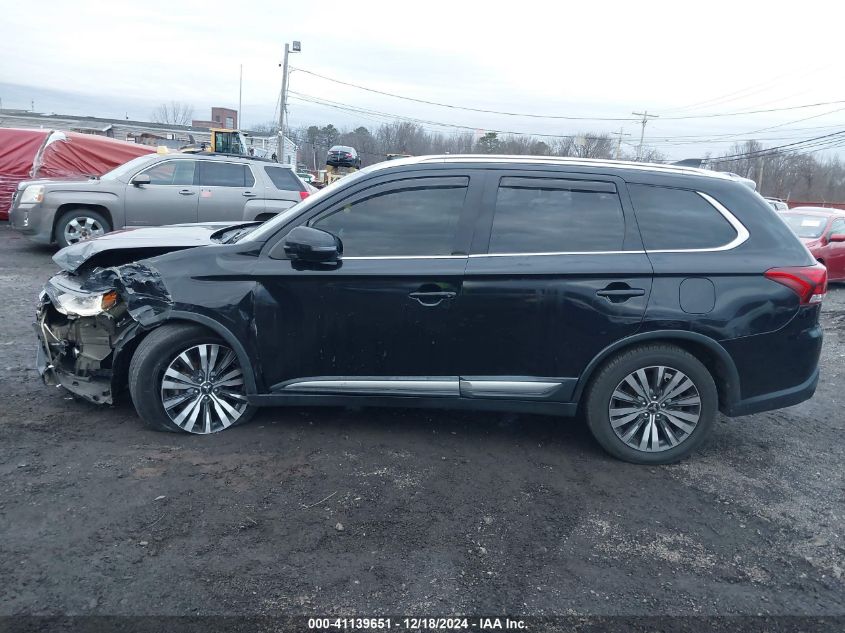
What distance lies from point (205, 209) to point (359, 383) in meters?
8.30

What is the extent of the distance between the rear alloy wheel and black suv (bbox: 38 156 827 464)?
736 cm

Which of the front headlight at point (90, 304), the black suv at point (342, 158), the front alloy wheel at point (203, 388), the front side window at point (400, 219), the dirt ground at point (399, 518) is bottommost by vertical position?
the dirt ground at point (399, 518)

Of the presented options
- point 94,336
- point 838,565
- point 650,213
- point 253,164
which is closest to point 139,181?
point 253,164

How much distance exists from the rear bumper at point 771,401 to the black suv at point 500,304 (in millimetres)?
11

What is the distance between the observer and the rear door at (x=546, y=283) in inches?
163

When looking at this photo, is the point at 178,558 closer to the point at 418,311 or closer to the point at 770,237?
the point at 418,311

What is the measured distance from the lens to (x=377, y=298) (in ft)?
13.8

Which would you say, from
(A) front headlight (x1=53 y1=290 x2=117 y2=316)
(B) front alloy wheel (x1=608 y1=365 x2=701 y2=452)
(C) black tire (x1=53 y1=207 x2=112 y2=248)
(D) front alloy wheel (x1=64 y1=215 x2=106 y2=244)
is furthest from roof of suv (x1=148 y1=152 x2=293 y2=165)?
(B) front alloy wheel (x1=608 y1=365 x2=701 y2=452)

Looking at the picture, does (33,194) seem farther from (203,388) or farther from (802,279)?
(802,279)

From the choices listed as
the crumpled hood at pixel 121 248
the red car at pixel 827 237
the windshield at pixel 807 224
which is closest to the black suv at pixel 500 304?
the crumpled hood at pixel 121 248

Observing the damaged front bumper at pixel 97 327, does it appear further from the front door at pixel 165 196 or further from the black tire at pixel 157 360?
the front door at pixel 165 196

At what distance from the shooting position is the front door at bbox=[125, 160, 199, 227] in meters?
11.0

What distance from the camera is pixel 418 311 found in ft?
13.8

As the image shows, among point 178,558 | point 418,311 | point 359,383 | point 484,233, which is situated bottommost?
point 178,558
